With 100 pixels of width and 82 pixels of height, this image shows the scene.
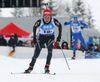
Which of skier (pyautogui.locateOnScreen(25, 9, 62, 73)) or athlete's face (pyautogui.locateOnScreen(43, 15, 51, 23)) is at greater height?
athlete's face (pyautogui.locateOnScreen(43, 15, 51, 23))

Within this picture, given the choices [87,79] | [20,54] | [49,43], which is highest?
[49,43]

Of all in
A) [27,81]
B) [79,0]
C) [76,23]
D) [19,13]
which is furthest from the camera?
[19,13]

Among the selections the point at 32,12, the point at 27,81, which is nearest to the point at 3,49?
the point at 27,81

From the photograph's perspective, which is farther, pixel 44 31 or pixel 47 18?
pixel 44 31

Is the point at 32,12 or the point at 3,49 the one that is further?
the point at 32,12

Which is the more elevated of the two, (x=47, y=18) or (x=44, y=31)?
(x=47, y=18)

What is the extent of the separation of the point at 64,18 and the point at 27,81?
592 inches

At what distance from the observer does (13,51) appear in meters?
11.5

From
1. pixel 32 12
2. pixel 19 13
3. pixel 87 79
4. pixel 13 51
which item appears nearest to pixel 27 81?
pixel 87 79

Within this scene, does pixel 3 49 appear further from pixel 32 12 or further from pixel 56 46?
pixel 32 12

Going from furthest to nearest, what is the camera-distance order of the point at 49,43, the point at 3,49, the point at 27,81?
the point at 3,49 < the point at 49,43 < the point at 27,81

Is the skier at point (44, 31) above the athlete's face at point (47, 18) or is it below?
below

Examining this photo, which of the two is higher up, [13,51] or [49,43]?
[49,43]

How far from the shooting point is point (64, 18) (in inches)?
744
